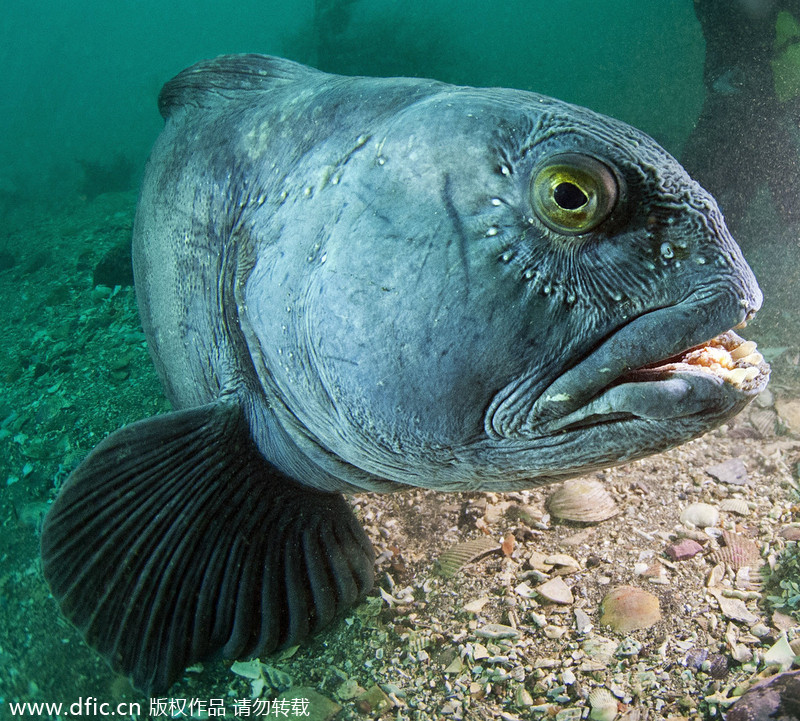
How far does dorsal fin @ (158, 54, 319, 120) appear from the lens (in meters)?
3.35

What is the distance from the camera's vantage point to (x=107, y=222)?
10.4m

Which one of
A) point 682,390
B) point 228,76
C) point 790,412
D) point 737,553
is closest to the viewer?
point 682,390

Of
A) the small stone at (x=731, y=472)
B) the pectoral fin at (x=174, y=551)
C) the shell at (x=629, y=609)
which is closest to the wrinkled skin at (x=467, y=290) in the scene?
the pectoral fin at (x=174, y=551)

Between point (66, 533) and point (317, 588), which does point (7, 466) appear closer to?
point (66, 533)

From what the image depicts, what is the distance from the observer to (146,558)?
2.56 metres

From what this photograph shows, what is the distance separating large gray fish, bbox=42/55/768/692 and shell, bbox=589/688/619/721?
93cm

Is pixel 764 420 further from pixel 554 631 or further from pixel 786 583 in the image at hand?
pixel 554 631

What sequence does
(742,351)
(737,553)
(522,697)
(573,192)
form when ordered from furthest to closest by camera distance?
(737,553) < (522,697) < (742,351) < (573,192)

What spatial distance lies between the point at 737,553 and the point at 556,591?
105 centimetres

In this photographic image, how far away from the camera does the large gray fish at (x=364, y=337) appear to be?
158 centimetres

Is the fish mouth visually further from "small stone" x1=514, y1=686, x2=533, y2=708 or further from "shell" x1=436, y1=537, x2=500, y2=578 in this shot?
"shell" x1=436, y1=537, x2=500, y2=578

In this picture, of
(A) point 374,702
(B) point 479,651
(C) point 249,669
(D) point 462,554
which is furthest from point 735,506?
(C) point 249,669

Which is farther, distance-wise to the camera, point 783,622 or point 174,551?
point 174,551

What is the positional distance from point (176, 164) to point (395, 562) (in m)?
2.78
